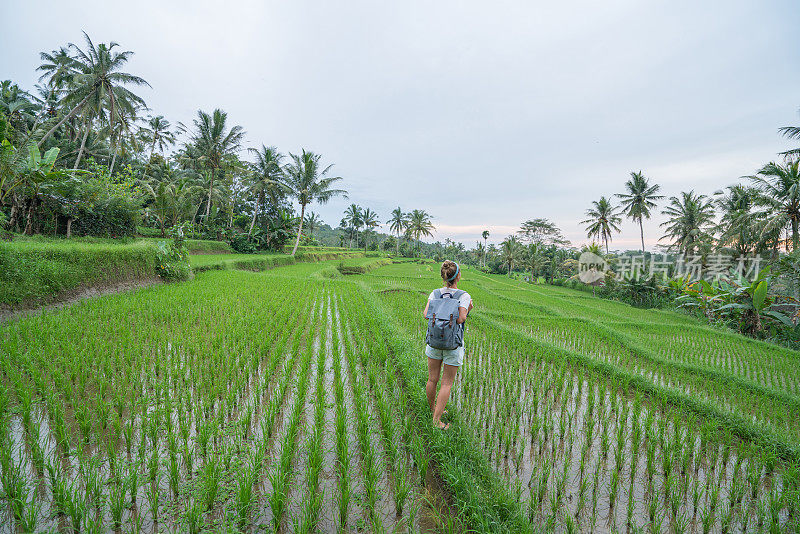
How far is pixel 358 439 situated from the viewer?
2525 millimetres

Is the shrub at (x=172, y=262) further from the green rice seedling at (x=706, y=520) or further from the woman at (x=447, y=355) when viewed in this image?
the green rice seedling at (x=706, y=520)

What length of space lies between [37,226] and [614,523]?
14.6m

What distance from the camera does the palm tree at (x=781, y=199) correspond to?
40.5 ft

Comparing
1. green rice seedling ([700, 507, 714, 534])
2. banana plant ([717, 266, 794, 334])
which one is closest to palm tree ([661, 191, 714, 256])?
banana plant ([717, 266, 794, 334])

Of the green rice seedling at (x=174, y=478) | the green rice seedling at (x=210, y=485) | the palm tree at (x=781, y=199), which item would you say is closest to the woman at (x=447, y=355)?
the green rice seedling at (x=210, y=485)

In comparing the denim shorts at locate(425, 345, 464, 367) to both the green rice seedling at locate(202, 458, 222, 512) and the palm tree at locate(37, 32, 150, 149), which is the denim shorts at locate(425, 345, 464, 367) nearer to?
the green rice seedling at locate(202, 458, 222, 512)

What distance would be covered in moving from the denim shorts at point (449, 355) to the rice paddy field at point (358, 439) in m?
0.55

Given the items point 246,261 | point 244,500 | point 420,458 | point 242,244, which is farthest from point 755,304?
point 242,244

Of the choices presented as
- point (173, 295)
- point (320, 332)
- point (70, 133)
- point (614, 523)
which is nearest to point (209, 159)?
point (70, 133)

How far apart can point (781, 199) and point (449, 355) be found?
62.0 feet

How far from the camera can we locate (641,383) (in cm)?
396

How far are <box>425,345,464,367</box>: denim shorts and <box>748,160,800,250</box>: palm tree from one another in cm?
1796

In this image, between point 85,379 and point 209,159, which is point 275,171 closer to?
point 209,159

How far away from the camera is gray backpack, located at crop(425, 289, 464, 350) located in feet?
8.18
